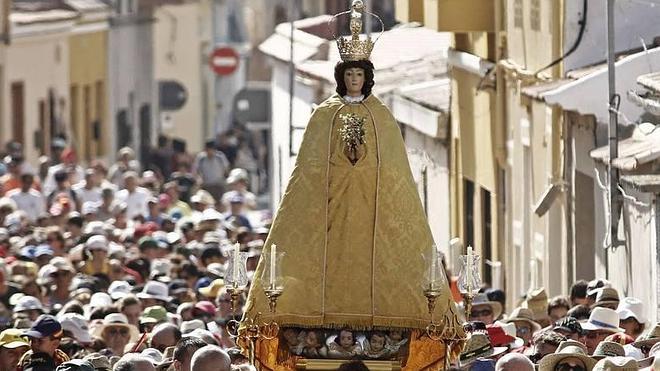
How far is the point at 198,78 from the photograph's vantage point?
6856 centimetres

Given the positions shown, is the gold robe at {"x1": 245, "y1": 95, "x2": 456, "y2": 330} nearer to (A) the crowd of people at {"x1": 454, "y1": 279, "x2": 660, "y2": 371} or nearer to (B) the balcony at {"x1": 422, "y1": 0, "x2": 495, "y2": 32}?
(A) the crowd of people at {"x1": 454, "y1": 279, "x2": 660, "y2": 371}

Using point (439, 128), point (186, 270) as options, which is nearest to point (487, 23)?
point (439, 128)

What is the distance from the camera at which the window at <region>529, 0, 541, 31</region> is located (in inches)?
1006

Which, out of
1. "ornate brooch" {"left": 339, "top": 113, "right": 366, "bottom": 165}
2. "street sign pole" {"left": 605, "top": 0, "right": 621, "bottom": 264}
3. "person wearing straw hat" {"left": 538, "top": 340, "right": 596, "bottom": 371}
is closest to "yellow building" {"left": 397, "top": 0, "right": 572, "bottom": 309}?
"street sign pole" {"left": 605, "top": 0, "right": 621, "bottom": 264}

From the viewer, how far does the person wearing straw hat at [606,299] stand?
738 inches

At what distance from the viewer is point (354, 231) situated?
48.1 feet

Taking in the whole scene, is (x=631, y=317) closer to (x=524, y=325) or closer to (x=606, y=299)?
(x=606, y=299)

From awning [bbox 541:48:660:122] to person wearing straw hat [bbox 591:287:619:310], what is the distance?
8.36ft

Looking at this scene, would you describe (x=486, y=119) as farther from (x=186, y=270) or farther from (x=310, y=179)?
(x=310, y=179)

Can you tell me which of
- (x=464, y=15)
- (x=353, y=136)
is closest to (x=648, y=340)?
(x=353, y=136)

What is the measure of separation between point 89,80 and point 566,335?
39791mm

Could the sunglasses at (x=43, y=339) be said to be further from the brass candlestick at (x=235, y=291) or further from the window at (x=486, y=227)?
the window at (x=486, y=227)

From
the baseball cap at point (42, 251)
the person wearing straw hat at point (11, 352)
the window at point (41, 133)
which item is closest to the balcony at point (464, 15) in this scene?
the baseball cap at point (42, 251)

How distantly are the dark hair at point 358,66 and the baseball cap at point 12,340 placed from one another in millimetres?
3199
